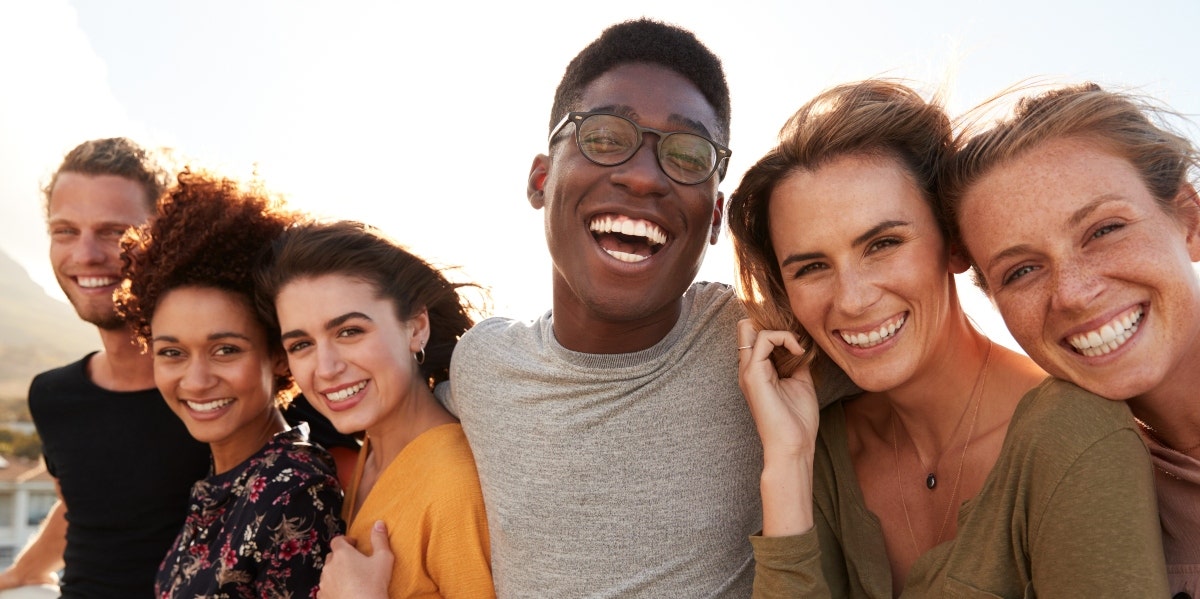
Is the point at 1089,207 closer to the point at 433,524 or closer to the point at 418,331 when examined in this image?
the point at 433,524

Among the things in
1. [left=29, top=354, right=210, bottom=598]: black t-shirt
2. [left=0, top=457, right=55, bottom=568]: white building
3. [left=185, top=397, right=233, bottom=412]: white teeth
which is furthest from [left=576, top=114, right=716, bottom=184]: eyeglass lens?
[left=0, top=457, right=55, bottom=568]: white building

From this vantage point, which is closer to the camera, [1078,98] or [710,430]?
[1078,98]

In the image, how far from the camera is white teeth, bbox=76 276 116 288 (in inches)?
161

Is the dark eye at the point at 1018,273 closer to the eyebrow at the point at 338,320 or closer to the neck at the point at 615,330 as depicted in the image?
the neck at the point at 615,330

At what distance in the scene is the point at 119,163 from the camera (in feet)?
13.5

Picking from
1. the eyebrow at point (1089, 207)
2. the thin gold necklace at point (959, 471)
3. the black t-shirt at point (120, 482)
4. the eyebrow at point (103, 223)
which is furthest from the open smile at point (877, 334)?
the eyebrow at point (103, 223)

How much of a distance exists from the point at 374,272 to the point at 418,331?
0.90 feet

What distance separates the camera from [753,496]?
103 inches

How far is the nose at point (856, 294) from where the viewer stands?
2.30 metres

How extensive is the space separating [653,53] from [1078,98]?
1.19m

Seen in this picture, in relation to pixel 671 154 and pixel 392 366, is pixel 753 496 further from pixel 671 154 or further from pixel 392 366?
pixel 392 366

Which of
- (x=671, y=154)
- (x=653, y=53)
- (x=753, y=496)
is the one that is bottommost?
(x=753, y=496)

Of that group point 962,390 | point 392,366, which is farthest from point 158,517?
point 962,390

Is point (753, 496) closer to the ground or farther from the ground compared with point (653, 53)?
closer to the ground
